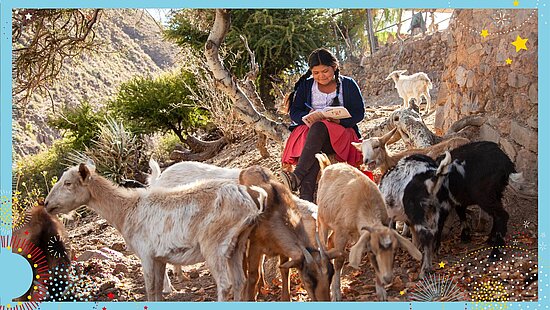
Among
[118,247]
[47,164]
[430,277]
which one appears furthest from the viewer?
[47,164]

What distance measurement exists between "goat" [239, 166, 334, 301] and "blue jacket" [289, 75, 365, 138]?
50.7 inches

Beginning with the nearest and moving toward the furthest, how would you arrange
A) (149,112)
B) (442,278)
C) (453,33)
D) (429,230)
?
(442,278)
(429,230)
(453,33)
(149,112)

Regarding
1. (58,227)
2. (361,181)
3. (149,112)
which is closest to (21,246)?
(58,227)

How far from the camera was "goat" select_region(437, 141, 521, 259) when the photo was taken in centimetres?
503

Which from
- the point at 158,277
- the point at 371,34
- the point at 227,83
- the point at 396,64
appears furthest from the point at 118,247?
the point at 371,34

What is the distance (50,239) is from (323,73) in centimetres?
247

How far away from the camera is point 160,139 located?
1557 cm

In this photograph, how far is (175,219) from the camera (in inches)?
170

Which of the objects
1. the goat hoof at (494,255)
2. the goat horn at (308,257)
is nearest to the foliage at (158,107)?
the goat hoof at (494,255)

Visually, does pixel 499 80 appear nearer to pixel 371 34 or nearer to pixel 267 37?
pixel 267 37

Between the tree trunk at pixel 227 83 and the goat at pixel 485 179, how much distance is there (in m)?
2.20

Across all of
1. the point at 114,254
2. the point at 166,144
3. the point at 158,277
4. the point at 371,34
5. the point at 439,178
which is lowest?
the point at 166,144

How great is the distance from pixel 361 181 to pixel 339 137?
3.45ft

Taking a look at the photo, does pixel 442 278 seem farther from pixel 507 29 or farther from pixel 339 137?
pixel 507 29
